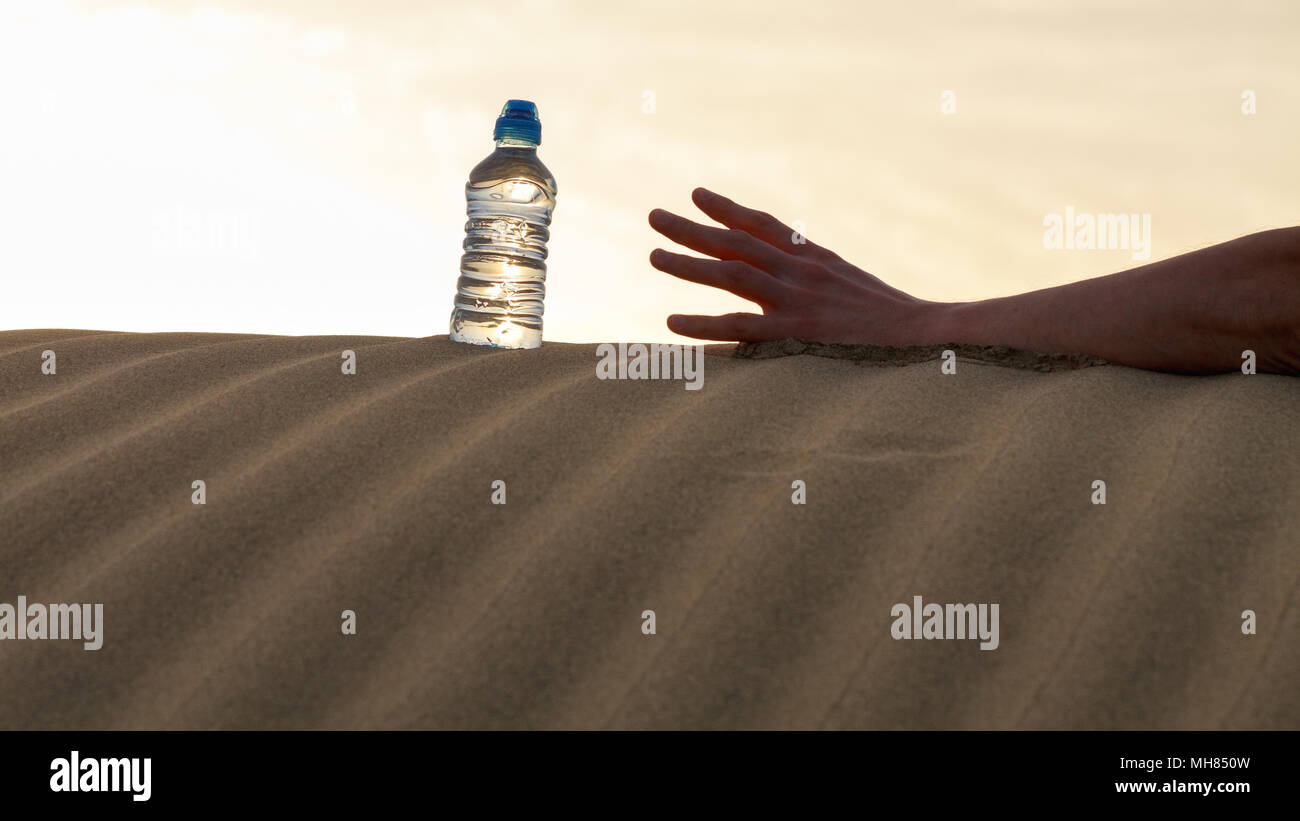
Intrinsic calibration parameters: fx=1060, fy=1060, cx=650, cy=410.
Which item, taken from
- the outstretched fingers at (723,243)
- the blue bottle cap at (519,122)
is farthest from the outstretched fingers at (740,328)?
the blue bottle cap at (519,122)

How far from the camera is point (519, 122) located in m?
2.42

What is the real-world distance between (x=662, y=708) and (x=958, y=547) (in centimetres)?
49

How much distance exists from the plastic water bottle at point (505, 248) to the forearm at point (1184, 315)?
1097 millimetres

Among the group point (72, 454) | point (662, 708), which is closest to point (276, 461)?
point (72, 454)

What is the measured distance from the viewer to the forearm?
1.99 m

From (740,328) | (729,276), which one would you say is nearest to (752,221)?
(729,276)

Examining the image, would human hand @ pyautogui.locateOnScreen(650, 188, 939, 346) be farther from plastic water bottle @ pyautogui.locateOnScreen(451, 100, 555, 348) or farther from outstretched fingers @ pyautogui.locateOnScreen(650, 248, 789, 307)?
plastic water bottle @ pyautogui.locateOnScreen(451, 100, 555, 348)

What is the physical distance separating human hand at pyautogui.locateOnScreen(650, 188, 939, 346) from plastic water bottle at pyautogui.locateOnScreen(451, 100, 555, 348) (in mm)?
410

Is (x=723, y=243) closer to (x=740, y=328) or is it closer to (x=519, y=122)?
(x=740, y=328)

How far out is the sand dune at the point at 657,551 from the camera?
1.22m

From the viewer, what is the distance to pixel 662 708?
3.92ft

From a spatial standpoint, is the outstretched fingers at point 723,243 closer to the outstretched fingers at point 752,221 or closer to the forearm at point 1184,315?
the outstretched fingers at point 752,221

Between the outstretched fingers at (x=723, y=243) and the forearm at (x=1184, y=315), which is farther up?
the outstretched fingers at (x=723, y=243)
